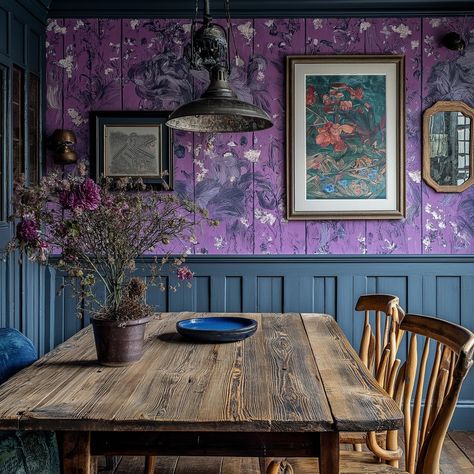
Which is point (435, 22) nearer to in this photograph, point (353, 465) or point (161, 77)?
point (161, 77)

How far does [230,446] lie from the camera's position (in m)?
1.46

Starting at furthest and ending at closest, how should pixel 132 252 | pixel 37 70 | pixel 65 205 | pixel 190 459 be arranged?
pixel 37 70, pixel 190 459, pixel 132 252, pixel 65 205

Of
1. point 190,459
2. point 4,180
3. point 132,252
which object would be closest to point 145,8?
point 4,180

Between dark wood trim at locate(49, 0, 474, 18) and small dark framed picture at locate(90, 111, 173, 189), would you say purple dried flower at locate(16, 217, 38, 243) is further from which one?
dark wood trim at locate(49, 0, 474, 18)

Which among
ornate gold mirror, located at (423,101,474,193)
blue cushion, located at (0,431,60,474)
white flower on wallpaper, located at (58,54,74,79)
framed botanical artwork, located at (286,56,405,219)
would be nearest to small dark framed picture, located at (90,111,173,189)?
white flower on wallpaper, located at (58,54,74,79)

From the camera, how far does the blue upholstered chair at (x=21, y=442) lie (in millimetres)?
1671

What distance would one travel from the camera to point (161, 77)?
3605 millimetres

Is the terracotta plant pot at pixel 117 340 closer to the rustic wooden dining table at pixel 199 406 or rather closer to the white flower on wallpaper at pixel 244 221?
the rustic wooden dining table at pixel 199 406

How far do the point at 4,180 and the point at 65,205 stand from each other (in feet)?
5.38

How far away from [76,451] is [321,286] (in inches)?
93.8

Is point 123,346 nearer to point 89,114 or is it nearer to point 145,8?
point 89,114

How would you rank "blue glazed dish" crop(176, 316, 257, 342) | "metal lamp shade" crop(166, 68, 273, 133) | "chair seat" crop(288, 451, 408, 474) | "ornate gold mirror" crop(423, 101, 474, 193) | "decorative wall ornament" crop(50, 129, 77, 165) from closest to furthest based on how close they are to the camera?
"chair seat" crop(288, 451, 408, 474)
"metal lamp shade" crop(166, 68, 273, 133)
"blue glazed dish" crop(176, 316, 257, 342)
"decorative wall ornament" crop(50, 129, 77, 165)
"ornate gold mirror" crop(423, 101, 474, 193)

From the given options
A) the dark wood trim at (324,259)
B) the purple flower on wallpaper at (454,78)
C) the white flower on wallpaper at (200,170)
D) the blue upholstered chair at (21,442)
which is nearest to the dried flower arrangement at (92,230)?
the blue upholstered chair at (21,442)

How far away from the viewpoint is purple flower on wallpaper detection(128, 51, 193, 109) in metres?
3.60
